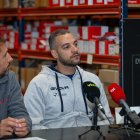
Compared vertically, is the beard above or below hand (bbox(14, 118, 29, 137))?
above

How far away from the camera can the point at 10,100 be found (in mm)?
3352

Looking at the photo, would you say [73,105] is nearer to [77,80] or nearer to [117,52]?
[77,80]

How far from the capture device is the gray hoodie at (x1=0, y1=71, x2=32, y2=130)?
10.9 feet

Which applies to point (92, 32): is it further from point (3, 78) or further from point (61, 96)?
point (3, 78)

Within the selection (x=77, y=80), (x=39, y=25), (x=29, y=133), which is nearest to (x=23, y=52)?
(x=39, y=25)

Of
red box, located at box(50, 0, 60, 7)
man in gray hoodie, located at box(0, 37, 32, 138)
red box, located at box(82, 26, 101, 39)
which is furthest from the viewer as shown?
red box, located at box(50, 0, 60, 7)

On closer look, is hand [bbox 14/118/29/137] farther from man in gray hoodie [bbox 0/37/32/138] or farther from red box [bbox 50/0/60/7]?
red box [bbox 50/0/60/7]

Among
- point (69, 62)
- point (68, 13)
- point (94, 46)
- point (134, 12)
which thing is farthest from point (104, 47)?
point (69, 62)

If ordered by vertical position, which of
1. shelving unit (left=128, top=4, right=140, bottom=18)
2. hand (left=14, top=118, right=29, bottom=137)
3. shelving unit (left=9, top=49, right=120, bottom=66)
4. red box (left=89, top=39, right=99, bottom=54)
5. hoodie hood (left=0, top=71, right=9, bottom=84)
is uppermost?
shelving unit (left=128, top=4, right=140, bottom=18)

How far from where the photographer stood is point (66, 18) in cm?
637

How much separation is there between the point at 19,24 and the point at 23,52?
1.50 ft

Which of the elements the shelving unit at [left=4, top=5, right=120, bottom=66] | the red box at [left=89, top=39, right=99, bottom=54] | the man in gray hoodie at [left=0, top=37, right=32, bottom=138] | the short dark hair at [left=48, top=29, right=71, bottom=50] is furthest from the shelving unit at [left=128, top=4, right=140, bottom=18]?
the man in gray hoodie at [left=0, top=37, right=32, bottom=138]

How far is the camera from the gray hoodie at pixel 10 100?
331 centimetres

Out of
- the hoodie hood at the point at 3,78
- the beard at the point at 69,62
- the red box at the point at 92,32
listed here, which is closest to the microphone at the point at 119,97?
Result: the hoodie hood at the point at 3,78
